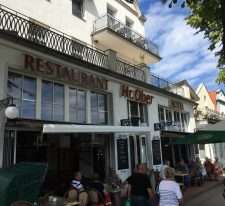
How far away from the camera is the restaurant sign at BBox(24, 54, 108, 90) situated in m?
10.0

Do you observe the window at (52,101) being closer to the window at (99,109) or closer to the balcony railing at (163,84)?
the window at (99,109)

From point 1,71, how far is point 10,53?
30.2 inches

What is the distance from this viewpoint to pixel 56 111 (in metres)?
11.0

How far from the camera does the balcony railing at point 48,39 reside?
10461mm

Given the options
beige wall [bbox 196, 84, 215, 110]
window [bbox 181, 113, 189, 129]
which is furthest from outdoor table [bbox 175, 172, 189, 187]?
beige wall [bbox 196, 84, 215, 110]

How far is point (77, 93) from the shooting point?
12.0 meters

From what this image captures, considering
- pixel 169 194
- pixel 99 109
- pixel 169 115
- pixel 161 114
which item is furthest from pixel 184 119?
pixel 169 194

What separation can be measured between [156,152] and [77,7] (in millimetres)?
9454

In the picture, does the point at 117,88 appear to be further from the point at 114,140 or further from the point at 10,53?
the point at 10,53

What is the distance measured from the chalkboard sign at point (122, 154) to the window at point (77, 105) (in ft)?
7.36

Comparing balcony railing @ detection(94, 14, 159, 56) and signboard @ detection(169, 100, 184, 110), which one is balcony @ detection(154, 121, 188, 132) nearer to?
signboard @ detection(169, 100, 184, 110)

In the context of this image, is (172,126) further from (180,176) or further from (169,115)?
(180,176)

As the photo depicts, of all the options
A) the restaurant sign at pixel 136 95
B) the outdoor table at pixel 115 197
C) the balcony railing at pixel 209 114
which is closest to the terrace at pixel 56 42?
the restaurant sign at pixel 136 95

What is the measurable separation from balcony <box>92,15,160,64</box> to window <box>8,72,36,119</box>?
25.3 feet
